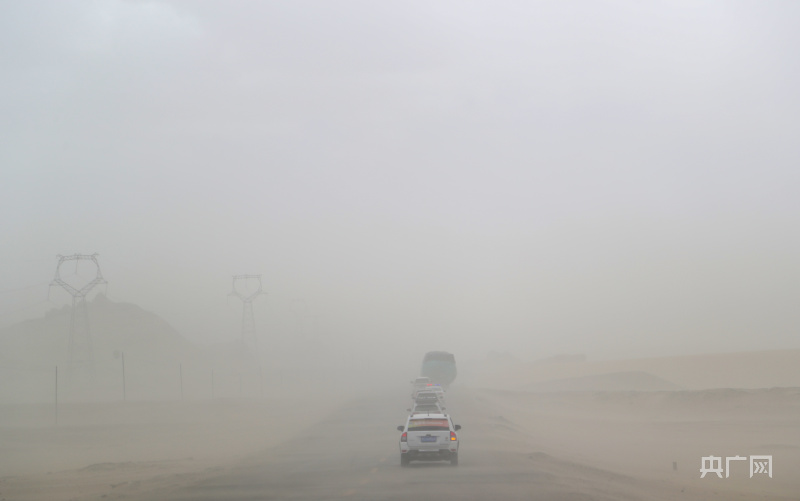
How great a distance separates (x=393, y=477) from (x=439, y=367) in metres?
53.7

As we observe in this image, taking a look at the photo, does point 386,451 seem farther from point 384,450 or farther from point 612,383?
point 612,383

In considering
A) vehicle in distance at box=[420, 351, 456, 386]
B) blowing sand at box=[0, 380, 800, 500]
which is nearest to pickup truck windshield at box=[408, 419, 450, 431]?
blowing sand at box=[0, 380, 800, 500]

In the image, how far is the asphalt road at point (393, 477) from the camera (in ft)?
59.3

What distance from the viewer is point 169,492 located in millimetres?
19078

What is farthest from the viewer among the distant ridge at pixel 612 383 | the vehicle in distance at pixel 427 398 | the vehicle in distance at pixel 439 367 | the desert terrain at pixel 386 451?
the distant ridge at pixel 612 383

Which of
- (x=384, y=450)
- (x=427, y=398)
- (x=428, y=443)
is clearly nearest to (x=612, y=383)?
(x=427, y=398)

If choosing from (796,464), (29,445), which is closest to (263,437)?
(29,445)

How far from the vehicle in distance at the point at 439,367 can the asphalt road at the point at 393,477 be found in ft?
131

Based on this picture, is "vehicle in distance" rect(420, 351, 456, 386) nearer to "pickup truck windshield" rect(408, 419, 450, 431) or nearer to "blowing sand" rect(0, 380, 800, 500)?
"blowing sand" rect(0, 380, 800, 500)

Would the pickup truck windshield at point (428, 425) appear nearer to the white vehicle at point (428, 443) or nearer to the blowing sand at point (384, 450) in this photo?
the white vehicle at point (428, 443)

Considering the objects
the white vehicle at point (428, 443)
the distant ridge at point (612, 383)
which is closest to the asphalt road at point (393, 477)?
the white vehicle at point (428, 443)

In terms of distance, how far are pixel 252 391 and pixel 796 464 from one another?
88503 millimetres

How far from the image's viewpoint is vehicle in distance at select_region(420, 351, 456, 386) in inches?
2936

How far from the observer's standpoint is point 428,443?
2408 centimetres
